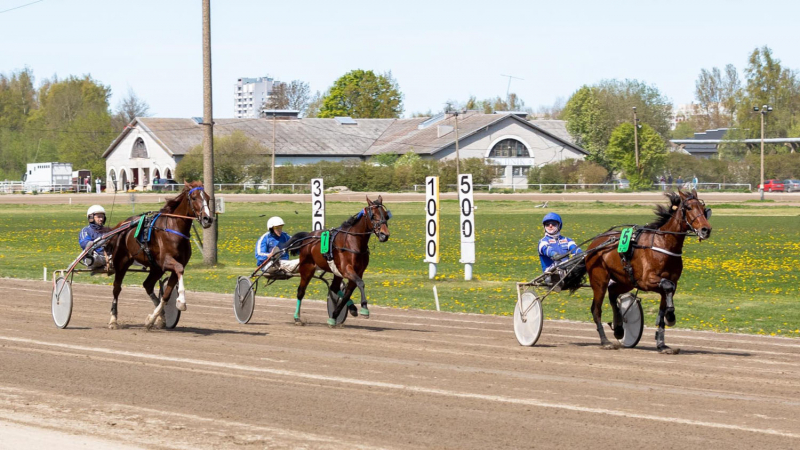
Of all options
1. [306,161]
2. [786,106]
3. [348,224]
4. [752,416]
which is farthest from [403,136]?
[752,416]

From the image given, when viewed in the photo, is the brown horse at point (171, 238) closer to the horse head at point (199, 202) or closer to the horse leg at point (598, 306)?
the horse head at point (199, 202)

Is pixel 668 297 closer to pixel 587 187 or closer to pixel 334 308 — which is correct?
pixel 334 308

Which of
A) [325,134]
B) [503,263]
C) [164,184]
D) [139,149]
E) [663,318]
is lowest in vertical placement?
[503,263]

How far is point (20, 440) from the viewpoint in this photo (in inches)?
294

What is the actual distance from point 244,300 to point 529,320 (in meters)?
4.58

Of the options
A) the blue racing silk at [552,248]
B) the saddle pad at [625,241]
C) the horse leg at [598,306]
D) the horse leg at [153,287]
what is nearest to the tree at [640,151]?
the blue racing silk at [552,248]

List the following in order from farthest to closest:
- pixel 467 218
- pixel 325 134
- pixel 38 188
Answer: pixel 325 134 → pixel 38 188 → pixel 467 218

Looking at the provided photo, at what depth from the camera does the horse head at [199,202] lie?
13742 mm

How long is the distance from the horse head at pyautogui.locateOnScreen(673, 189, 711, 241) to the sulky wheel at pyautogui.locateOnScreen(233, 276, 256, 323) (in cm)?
634

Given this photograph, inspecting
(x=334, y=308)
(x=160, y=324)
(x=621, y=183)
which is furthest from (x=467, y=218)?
(x=621, y=183)

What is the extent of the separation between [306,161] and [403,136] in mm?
10210

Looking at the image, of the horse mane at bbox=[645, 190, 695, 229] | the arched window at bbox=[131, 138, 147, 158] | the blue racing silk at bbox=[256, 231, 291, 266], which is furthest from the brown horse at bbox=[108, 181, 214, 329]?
the arched window at bbox=[131, 138, 147, 158]

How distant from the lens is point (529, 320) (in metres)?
12.8

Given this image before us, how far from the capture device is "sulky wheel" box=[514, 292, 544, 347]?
1268 cm
